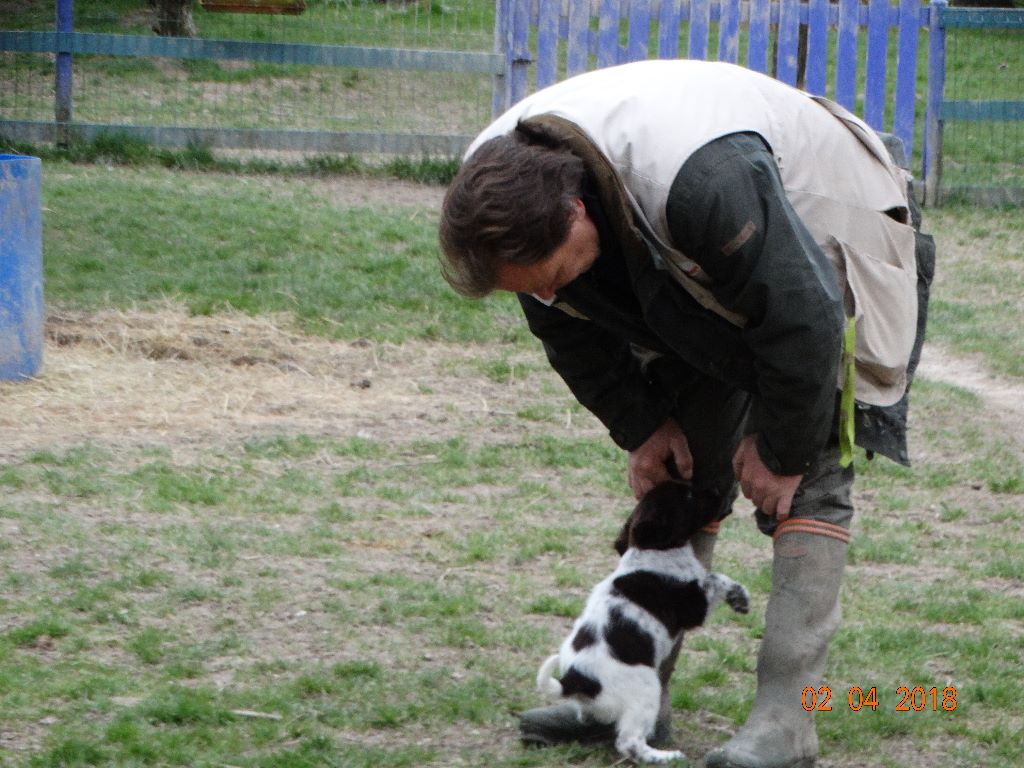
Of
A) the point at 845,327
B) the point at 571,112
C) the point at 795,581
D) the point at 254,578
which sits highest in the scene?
the point at 571,112

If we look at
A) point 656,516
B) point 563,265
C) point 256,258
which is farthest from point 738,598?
point 256,258

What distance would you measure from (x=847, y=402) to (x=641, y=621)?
79 cm

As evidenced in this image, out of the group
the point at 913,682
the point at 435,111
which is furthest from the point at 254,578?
the point at 435,111

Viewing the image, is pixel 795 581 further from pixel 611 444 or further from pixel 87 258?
pixel 87 258

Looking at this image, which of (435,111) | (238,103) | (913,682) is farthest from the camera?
(238,103)

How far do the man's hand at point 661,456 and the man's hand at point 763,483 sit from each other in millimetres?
336

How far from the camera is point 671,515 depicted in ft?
11.9

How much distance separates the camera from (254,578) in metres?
4.92

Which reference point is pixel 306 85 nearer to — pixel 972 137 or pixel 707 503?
pixel 972 137

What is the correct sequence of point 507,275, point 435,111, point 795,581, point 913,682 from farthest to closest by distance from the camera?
point 435,111 < point 913,682 < point 795,581 < point 507,275

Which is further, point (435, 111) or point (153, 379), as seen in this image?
point (435, 111)

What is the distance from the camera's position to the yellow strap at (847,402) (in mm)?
3182

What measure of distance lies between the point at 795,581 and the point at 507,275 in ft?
3.40

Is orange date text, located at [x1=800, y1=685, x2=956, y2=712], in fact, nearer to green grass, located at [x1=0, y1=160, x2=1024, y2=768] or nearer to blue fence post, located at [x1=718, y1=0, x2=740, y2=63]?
green grass, located at [x1=0, y1=160, x2=1024, y2=768]
